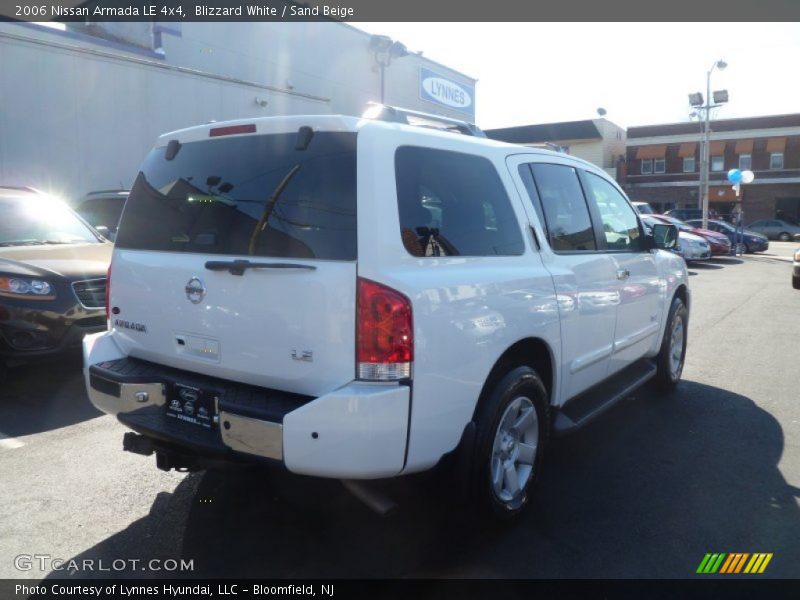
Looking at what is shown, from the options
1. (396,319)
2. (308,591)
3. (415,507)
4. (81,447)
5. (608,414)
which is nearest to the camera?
(396,319)

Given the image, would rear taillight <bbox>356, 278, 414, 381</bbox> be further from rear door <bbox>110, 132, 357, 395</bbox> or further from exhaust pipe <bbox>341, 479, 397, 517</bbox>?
exhaust pipe <bbox>341, 479, 397, 517</bbox>

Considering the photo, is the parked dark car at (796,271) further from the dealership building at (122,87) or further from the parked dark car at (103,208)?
the parked dark car at (103,208)

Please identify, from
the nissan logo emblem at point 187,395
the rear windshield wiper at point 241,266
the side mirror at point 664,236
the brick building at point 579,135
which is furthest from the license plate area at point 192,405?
the brick building at point 579,135

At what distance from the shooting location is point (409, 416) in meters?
2.75

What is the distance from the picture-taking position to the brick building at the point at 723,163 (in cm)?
4544

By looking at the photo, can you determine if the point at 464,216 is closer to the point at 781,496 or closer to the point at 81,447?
the point at 781,496

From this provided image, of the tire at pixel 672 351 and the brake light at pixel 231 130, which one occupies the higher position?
the brake light at pixel 231 130

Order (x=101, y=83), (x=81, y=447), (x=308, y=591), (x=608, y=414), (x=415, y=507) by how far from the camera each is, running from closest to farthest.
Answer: (x=308, y=591)
(x=415, y=507)
(x=81, y=447)
(x=608, y=414)
(x=101, y=83)

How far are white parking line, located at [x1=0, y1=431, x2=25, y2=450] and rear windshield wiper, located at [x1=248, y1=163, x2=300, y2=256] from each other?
2.66 metres

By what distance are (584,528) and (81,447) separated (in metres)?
3.22

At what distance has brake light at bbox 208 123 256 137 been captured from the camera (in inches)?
125

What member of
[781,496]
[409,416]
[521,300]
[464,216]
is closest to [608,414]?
[781,496]

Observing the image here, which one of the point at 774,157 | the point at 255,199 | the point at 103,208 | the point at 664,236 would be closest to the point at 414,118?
the point at 255,199

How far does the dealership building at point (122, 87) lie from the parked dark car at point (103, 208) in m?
2.18
